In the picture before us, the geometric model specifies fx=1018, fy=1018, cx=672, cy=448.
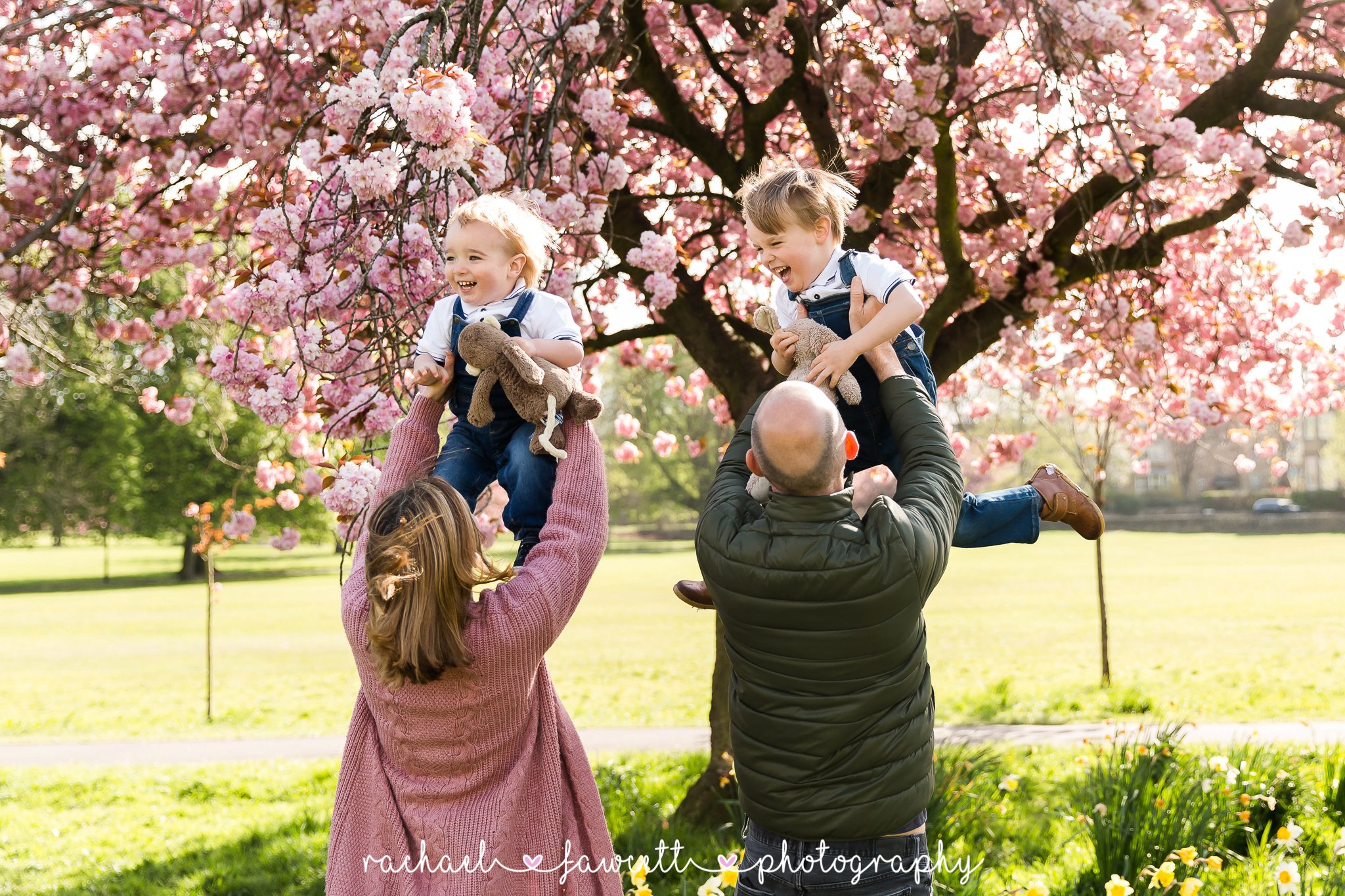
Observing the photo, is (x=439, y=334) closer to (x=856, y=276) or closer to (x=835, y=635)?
(x=856, y=276)

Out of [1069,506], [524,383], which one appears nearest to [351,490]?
[524,383]

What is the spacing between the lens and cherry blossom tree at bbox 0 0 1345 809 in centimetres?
307

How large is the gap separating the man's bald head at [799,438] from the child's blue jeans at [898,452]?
55 cm

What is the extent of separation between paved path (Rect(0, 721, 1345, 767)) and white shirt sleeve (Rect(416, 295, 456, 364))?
18.6ft

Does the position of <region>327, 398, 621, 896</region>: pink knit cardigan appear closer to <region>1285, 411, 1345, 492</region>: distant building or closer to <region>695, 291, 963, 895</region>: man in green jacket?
<region>695, 291, 963, 895</region>: man in green jacket

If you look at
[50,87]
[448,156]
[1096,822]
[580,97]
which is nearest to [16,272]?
[50,87]

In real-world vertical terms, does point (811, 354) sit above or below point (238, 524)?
above

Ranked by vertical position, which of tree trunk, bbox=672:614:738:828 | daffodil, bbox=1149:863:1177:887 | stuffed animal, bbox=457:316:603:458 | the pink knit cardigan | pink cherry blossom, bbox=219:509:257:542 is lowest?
tree trunk, bbox=672:614:738:828

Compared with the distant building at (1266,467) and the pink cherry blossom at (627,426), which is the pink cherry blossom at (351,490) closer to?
the pink cherry blossom at (627,426)

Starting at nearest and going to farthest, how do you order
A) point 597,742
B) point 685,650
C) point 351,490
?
point 351,490
point 597,742
point 685,650

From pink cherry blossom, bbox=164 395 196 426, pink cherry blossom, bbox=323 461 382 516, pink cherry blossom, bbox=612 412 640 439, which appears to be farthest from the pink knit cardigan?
pink cherry blossom, bbox=612 412 640 439

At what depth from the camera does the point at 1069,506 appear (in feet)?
8.34

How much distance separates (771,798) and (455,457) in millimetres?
1019

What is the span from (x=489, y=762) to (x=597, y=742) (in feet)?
20.4
